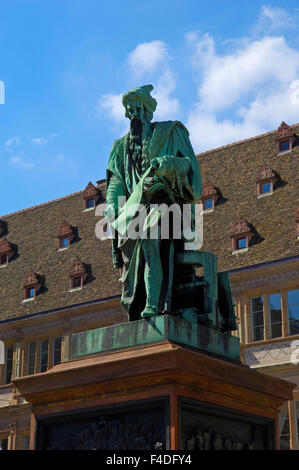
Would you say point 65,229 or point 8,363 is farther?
point 65,229

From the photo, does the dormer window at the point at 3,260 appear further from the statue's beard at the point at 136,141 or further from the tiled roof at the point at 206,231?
the statue's beard at the point at 136,141

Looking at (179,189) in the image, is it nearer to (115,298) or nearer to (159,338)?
(159,338)

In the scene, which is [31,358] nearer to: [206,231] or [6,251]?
[6,251]

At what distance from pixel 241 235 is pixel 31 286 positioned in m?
9.29

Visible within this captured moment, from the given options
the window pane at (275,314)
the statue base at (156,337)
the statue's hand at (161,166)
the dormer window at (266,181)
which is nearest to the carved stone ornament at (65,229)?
the dormer window at (266,181)

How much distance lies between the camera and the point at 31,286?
124 feet

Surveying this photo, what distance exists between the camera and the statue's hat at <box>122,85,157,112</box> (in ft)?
31.4

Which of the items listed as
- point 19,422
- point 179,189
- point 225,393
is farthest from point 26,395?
point 19,422

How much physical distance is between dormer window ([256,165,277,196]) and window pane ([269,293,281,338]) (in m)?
4.70

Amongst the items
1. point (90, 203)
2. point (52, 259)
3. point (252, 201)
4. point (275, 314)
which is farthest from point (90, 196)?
point (275, 314)

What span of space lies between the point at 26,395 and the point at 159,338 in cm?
126

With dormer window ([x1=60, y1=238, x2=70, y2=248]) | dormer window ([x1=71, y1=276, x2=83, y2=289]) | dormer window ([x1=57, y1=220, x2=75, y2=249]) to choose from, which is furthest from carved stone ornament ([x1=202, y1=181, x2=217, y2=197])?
dormer window ([x1=60, y1=238, x2=70, y2=248])

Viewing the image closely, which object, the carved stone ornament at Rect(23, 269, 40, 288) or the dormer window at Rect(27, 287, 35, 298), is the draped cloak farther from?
the dormer window at Rect(27, 287, 35, 298)
